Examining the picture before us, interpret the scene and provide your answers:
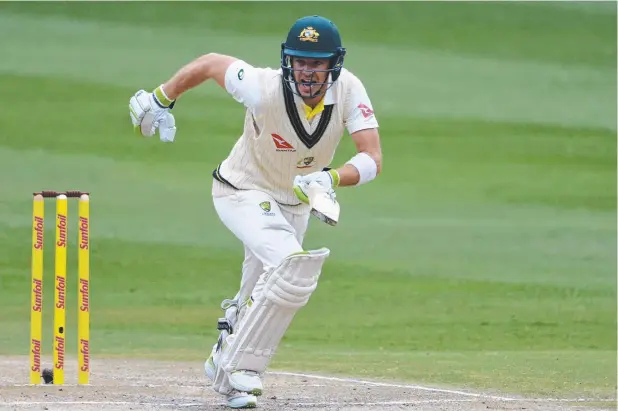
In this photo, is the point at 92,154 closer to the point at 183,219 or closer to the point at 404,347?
the point at 183,219

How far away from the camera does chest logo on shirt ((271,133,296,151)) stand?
583 centimetres

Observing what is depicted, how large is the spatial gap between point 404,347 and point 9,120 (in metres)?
6.75

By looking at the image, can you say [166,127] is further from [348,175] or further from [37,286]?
[37,286]

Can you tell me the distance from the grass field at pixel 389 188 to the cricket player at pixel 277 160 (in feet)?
5.79

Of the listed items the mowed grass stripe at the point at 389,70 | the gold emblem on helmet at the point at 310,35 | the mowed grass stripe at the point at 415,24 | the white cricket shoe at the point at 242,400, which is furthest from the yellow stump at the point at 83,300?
the mowed grass stripe at the point at 415,24

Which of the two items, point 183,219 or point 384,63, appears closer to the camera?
point 183,219

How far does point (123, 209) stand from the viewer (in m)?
12.7

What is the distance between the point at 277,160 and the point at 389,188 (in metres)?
7.67

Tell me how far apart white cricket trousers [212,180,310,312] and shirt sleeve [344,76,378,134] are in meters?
0.51

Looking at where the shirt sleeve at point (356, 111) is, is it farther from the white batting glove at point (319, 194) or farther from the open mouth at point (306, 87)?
the white batting glove at point (319, 194)

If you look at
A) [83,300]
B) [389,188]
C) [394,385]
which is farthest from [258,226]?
[389,188]

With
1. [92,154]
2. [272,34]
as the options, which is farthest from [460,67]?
[92,154]

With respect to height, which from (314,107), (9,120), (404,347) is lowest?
(404,347)

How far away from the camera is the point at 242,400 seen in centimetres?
592
